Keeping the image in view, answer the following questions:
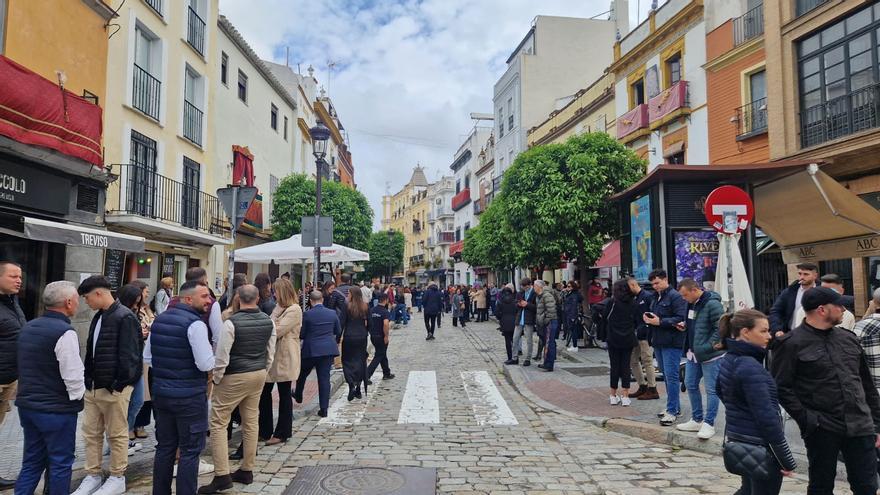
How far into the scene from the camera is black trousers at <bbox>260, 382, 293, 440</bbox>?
6344 millimetres

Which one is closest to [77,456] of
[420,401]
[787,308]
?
[420,401]

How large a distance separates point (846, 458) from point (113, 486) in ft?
17.7

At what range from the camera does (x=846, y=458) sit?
12.0ft

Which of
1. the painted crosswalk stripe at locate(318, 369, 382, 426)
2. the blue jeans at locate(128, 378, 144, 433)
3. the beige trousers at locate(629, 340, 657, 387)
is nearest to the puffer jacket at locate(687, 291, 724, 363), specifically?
the beige trousers at locate(629, 340, 657, 387)

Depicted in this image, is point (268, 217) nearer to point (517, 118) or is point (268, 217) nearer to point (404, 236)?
point (517, 118)

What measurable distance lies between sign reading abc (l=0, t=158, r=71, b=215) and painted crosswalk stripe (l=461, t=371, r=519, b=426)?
7.93m

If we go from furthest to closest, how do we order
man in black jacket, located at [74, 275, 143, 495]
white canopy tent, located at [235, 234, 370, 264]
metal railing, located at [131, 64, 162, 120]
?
metal railing, located at [131, 64, 162, 120], white canopy tent, located at [235, 234, 370, 264], man in black jacket, located at [74, 275, 143, 495]

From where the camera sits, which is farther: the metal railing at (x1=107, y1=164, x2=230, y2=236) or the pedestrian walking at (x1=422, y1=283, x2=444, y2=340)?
the pedestrian walking at (x1=422, y1=283, x2=444, y2=340)

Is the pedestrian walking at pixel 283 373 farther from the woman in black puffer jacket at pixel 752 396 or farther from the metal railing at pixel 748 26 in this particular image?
the metal railing at pixel 748 26

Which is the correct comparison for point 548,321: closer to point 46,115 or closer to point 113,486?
point 113,486

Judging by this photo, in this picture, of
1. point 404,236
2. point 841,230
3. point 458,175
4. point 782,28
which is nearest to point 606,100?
point 782,28

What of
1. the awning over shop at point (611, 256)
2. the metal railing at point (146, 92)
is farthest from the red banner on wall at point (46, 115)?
the awning over shop at point (611, 256)

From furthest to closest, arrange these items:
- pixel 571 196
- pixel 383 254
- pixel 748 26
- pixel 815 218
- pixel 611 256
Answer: pixel 383 254 < pixel 611 256 < pixel 748 26 < pixel 571 196 < pixel 815 218

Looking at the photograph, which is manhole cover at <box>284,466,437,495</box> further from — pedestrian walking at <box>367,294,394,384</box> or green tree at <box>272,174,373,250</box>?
green tree at <box>272,174,373,250</box>
